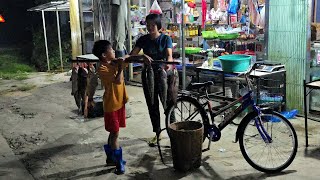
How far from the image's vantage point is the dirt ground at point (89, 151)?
4.67m

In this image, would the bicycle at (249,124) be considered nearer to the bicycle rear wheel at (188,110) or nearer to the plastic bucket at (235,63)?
the bicycle rear wheel at (188,110)

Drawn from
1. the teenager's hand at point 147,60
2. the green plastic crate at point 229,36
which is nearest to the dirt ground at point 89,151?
the teenager's hand at point 147,60

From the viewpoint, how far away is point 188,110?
214 inches

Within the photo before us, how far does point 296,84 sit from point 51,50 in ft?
32.2

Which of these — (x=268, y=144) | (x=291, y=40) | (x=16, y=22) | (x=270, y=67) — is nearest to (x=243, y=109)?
(x=268, y=144)

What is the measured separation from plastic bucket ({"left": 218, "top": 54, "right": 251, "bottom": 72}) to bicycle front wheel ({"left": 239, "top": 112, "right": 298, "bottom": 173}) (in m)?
1.12

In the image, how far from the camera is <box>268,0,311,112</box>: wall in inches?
253

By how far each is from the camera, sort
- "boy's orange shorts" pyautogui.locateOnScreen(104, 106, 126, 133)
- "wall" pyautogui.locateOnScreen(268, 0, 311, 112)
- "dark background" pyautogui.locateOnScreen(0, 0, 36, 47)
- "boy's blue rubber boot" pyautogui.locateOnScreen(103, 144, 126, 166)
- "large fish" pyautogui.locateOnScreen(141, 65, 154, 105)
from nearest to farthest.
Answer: "boy's orange shorts" pyautogui.locateOnScreen(104, 106, 126, 133), "boy's blue rubber boot" pyautogui.locateOnScreen(103, 144, 126, 166), "large fish" pyautogui.locateOnScreen(141, 65, 154, 105), "wall" pyautogui.locateOnScreen(268, 0, 311, 112), "dark background" pyautogui.locateOnScreen(0, 0, 36, 47)

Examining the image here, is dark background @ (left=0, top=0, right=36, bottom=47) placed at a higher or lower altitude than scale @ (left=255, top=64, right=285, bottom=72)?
higher

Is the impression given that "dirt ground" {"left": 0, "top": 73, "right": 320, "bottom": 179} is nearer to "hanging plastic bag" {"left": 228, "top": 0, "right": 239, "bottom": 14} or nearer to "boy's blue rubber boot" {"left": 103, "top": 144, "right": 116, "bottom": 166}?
"boy's blue rubber boot" {"left": 103, "top": 144, "right": 116, "bottom": 166}

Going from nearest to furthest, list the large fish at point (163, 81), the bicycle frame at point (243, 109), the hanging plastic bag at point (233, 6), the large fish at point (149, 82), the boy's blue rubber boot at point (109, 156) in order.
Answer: the bicycle frame at point (243, 109), the boy's blue rubber boot at point (109, 156), the large fish at point (149, 82), the large fish at point (163, 81), the hanging plastic bag at point (233, 6)

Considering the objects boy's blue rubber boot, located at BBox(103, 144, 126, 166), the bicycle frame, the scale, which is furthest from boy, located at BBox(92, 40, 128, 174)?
the scale

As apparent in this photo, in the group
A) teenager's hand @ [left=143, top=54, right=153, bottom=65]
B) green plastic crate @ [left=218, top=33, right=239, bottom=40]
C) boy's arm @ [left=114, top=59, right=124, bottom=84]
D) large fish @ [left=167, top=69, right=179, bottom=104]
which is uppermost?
green plastic crate @ [left=218, top=33, right=239, bottom=40]

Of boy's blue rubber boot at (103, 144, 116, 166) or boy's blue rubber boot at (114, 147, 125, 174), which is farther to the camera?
boy's blue rubber boot at (103, 144, 116, 166)
